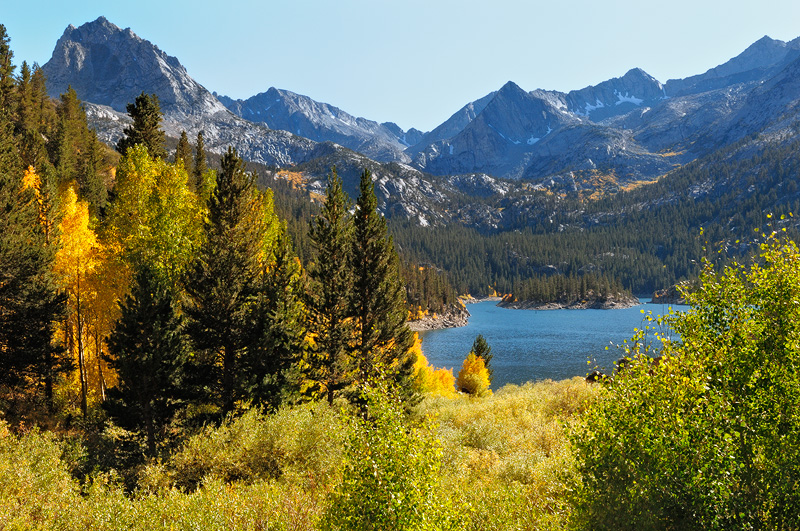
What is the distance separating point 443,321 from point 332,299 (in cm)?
14486

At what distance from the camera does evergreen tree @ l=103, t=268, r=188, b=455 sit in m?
24.2

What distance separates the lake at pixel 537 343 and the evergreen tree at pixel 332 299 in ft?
134

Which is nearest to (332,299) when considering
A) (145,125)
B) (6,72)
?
(145,125)

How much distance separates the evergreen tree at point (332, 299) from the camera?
31.8 metres

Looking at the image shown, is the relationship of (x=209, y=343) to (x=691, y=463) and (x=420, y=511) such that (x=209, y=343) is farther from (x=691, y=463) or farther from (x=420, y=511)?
(x=691, y=463)

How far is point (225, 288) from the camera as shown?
1084 inches

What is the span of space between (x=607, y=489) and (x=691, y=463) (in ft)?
7.20

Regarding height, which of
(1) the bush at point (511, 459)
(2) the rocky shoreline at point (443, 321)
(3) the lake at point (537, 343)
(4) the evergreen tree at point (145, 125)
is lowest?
(3) the lake at point (537, 343)

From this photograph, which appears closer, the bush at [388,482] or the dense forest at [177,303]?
the bush at [388,482]

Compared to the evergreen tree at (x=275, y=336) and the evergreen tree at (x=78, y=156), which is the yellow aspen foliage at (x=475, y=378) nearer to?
the evergreen tree at (x=275, y=336)

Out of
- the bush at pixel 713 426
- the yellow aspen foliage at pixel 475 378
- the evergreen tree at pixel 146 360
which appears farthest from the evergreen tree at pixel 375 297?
the yellow aspen foliage at pixel 475 378

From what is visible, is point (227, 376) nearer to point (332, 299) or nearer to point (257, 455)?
point (257, 455)

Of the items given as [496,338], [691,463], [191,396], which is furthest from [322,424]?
[496,338]

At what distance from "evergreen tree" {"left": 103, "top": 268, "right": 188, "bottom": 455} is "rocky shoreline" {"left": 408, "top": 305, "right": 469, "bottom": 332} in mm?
135009
